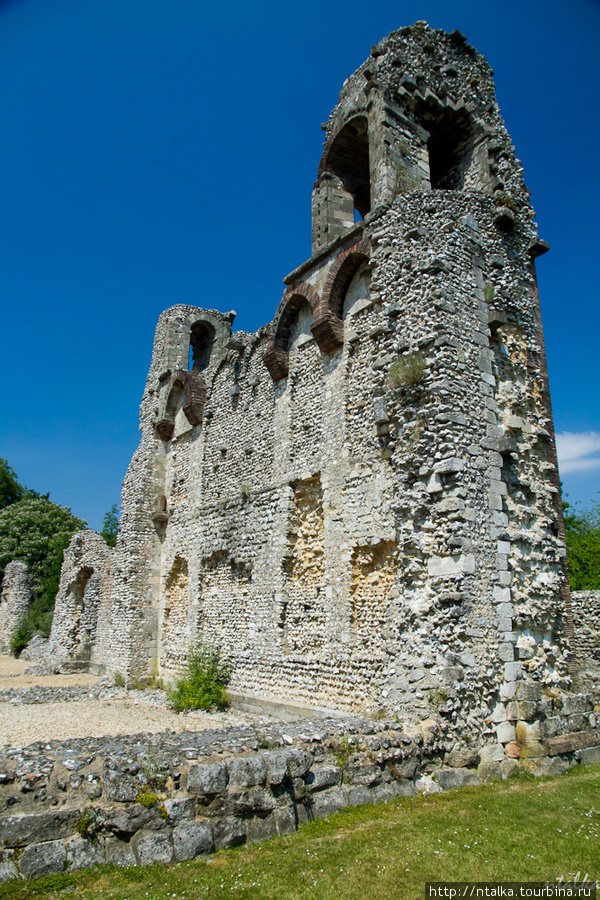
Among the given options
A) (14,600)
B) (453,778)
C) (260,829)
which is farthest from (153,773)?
(14,600)

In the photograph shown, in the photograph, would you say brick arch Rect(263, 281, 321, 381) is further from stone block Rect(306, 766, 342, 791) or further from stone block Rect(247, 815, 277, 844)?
stone block Rect(247, 815, 277, 844)

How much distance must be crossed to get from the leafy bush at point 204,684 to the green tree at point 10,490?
32543 millimetres

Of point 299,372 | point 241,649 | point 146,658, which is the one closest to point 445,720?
point 241,649

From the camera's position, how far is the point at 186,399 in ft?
52.1

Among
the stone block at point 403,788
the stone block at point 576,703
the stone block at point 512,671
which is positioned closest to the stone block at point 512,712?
the stone block at point 512,671

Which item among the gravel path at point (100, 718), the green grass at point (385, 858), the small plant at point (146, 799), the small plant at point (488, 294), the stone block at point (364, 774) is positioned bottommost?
the green grass at point (385, 858)

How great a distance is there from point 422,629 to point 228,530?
6.21 m

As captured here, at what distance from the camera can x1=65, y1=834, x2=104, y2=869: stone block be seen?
4523 millimetres

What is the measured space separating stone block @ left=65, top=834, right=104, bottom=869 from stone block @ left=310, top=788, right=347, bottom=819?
2015 millimetres

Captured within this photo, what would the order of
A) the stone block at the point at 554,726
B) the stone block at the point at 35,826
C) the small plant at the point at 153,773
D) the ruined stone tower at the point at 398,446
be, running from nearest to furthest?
the stone block at the point at 35,826
the small plant at the point at 153,773
the stone block at the point at 554,726
the ruined stone tower at the point at 398,446

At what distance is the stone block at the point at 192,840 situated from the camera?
4816 millimetres

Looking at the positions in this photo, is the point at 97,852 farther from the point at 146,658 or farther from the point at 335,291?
the point at 146,658

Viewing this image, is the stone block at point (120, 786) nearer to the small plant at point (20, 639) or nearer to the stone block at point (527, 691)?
the stone block at point (527, 691)

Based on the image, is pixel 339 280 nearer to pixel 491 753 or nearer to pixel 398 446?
pixel 398 446
